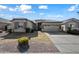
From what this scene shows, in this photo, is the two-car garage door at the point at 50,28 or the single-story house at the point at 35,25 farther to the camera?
the two-car garage door at the point at 50,28

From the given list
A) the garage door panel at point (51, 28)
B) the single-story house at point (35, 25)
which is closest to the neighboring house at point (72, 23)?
the single-story house at point (35, 25)

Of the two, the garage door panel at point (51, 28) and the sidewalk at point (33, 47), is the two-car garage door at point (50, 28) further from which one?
the sidewalk at point (33, 47)

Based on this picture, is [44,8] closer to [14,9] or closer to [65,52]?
[14,9]

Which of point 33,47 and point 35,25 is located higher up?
point 35,25

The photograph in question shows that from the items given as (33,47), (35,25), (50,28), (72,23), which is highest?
(72,23)

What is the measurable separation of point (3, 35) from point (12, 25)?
2.84 meters

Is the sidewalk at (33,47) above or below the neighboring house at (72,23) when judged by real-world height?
below

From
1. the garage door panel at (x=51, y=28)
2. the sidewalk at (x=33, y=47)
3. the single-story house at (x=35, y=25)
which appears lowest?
the garage door panel at (x=51, y=28)

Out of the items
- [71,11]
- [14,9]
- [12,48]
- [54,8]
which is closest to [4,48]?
[12,48]

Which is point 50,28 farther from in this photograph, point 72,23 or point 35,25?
point 72,23

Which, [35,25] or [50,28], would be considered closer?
[35,25]

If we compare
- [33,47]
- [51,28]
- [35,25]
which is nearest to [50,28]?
[51,28]
